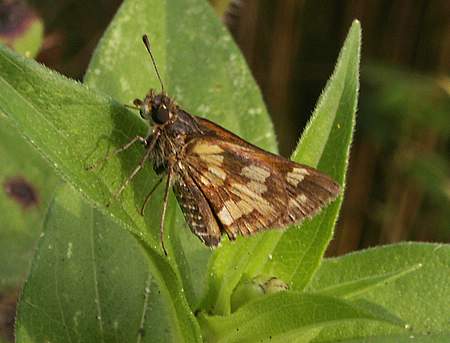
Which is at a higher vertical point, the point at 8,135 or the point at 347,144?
the point at 347,144

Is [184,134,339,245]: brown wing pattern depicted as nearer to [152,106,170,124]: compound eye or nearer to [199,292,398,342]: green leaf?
[152,106,170,124]: compound eye

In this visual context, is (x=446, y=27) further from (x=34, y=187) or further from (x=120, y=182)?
(x=120, y=182)

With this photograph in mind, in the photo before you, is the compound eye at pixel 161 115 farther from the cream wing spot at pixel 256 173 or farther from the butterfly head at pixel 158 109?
the cream wing spot at pixel 256 173

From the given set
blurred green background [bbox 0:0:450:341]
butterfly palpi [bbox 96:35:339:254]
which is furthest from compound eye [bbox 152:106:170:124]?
blurred green background [bbox 0:0:450:341]

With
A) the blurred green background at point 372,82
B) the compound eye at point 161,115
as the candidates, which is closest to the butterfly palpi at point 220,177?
the compound eye at point 161,115

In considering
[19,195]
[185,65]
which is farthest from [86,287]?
[19,195]

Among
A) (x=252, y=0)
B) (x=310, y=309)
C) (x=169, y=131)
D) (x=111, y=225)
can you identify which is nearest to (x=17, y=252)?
(x=111, y=225)
